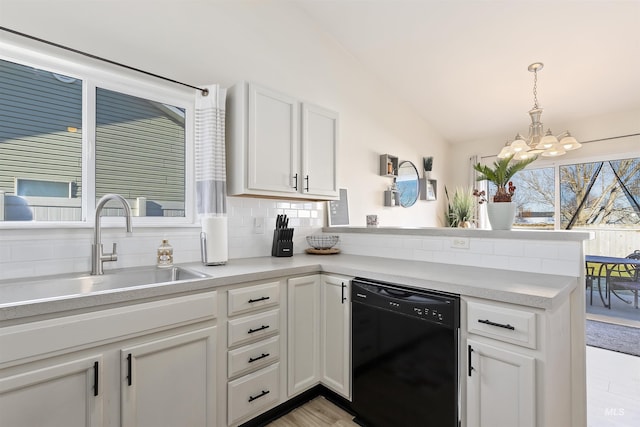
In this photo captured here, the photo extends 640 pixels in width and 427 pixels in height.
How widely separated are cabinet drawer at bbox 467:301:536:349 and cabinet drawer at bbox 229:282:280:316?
1.03 m

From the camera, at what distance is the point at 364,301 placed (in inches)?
68.0

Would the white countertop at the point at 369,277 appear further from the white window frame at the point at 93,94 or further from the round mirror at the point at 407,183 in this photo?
the round mirror at the point at 407,183

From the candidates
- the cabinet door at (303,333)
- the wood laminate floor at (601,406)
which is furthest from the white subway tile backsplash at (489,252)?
the wood laminate floor at (601,406)

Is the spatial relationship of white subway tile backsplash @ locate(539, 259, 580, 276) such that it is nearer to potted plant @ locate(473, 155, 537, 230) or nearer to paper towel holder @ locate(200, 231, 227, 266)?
potted plant @ locate(473, 155, 537, 230)

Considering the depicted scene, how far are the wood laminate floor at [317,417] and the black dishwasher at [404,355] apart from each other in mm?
112

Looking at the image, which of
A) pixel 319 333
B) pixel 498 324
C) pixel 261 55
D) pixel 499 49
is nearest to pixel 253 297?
pixel 319 333

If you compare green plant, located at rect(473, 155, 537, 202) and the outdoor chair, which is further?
the outdoor chair

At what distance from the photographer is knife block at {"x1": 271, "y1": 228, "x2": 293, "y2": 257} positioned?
2361mm

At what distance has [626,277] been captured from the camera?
3523 mm

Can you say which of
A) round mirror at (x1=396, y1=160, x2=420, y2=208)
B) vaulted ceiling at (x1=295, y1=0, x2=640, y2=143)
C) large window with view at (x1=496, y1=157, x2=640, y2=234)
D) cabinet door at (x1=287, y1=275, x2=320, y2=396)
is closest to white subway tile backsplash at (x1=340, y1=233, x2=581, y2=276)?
cabinet door at (x1=287, y1=275, x2=320, y2=396)

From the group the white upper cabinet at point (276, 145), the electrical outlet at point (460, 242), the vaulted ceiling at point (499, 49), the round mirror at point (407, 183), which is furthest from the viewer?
the round mirror at point (407, 183)

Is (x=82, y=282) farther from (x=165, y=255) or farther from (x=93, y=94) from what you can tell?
(x=93, y=94)

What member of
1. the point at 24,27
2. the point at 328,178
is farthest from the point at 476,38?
Answer: the point at 24,27

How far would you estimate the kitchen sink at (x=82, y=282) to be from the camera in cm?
141
